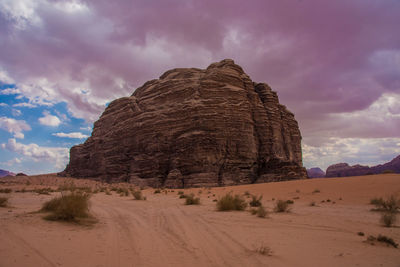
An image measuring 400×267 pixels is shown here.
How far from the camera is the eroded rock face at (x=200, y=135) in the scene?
36.3m

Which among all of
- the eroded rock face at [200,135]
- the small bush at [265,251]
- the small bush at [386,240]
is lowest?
the small bush at [386,240]

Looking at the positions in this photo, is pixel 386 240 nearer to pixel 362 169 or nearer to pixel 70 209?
pixel 70 209

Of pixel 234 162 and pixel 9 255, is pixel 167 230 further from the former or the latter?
pixel 234 162

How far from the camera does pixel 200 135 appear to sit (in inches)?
1467

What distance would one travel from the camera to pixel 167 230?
5.71 m

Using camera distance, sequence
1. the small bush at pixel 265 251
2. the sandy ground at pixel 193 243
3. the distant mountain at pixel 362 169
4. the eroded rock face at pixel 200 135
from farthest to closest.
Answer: the distant mountain at pixel 362 169 → the eroded rock face at pixel 200 135 → the small bush at pixel 265 251 → the sandy ground at pixel 193 243

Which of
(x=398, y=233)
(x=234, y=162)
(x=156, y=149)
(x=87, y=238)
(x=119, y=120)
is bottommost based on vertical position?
(x=398, y=233)

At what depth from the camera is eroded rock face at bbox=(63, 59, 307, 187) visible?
119 ft

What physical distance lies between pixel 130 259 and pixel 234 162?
3384 centimetres

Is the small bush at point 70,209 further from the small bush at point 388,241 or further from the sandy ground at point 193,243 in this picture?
the small bush at point 388,241

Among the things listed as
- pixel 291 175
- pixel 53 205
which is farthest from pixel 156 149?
pixel 53 205

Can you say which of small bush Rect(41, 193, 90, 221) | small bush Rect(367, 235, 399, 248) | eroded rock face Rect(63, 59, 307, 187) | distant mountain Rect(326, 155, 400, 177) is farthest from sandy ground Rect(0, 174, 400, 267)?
distant mountain Rect(326, 155, 400, 177)

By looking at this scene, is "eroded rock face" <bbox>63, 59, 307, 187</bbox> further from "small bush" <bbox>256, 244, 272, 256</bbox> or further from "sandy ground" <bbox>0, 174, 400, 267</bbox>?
"small bush" <bbox>256, 244, 272, 256</bbox>

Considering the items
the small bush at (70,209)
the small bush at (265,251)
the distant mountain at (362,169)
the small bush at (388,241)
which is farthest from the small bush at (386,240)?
the distant mountain at (362,169)
